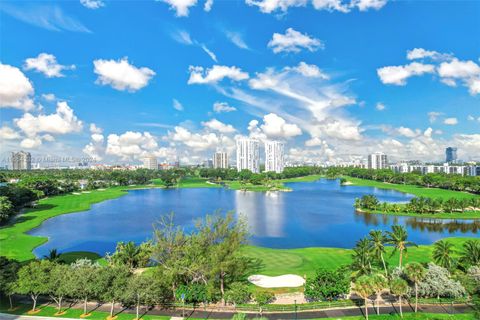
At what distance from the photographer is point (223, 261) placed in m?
29.2

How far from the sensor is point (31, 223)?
230ft

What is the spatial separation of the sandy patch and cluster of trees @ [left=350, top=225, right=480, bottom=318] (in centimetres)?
571

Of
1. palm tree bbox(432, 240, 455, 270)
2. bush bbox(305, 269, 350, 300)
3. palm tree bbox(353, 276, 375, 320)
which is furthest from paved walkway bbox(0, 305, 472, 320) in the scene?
palm tree bbox(432, 240, 455, 270)

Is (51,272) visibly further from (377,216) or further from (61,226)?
(377,216)

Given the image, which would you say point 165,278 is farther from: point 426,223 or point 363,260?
point 426,223

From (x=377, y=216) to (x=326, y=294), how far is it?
56.4 m

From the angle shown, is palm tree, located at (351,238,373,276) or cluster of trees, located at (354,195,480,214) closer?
palm tree, located at (351,238,373,276)

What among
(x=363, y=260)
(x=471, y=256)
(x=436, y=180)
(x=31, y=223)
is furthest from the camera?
(x=436, y=180)

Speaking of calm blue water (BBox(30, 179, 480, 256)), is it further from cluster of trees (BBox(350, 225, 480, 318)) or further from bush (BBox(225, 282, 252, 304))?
bush (BBox(225, 282, 252, 304))

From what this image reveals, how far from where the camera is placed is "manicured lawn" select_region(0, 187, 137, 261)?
49141 millimetres

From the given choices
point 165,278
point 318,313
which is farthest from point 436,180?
point 165,278

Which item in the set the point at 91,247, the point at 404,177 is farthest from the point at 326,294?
the point at 404,177

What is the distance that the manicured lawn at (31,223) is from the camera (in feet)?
161

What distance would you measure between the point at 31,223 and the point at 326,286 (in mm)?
66821
